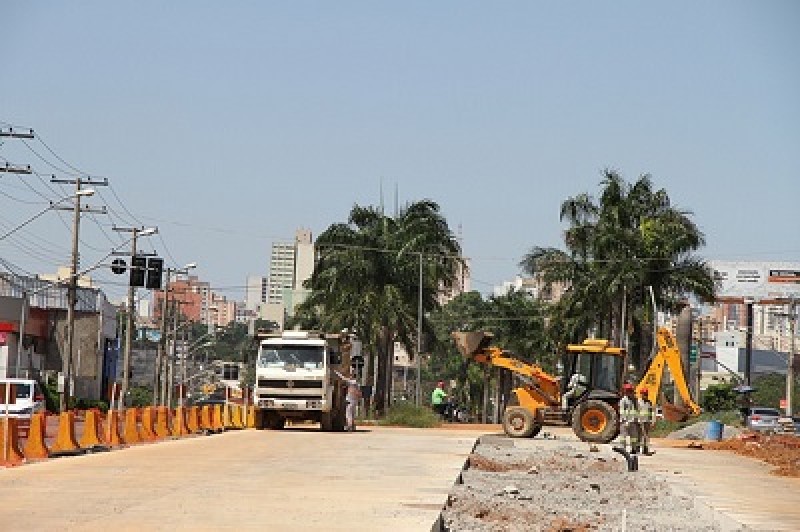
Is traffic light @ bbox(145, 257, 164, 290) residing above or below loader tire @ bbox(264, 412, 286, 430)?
above

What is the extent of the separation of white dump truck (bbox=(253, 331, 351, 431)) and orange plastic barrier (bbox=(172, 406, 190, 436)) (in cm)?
364

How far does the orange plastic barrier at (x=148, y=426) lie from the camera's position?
1576 inches

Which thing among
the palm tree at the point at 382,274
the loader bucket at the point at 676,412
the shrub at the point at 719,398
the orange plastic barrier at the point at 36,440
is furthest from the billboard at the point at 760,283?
the orange plastic barrier at the point at 36,440

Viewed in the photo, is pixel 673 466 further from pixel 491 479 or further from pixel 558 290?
pixel 558 290

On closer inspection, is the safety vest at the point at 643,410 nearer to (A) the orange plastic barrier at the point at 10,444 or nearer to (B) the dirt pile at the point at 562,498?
(B) the dirt pile at the point at 562,498

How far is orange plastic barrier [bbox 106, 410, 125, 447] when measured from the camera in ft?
116

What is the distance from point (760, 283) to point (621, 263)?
7298cm

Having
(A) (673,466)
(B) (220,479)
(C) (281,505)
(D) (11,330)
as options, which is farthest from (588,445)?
(D) (11,330)

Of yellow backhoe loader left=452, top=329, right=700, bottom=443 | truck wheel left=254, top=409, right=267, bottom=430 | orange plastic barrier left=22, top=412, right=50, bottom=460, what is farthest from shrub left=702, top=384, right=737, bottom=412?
orange plastic barrier left=22, top=412, right=50, bottom=460

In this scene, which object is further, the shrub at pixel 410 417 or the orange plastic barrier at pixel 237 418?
the shrub at pixel 410 417

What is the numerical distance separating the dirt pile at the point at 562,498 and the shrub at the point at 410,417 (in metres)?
24.9

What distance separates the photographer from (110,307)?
5221 inches

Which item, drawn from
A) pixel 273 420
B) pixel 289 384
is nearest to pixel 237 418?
pixel 273 420

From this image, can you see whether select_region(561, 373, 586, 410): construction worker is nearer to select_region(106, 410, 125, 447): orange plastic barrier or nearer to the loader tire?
the loader tire
